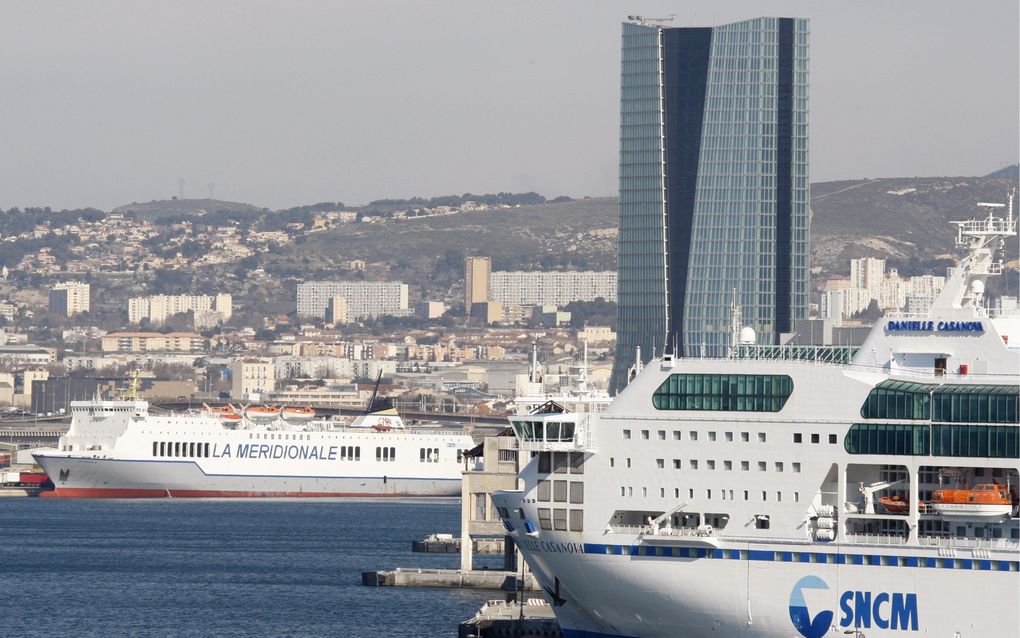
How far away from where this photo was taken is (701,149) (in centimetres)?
16988

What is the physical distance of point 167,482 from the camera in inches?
4786

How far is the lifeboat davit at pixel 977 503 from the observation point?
138 feet

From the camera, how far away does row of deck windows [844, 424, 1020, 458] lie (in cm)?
4275

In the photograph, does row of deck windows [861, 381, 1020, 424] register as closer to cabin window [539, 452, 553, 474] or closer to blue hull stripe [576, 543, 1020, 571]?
blue hull stripe [576, 543, 1020, 571]

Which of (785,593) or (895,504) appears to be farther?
(895,504)

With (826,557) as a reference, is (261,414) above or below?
below

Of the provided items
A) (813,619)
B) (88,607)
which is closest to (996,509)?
(813,619)

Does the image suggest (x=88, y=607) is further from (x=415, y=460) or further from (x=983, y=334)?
(x=415, y=460)

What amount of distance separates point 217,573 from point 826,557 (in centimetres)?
3116

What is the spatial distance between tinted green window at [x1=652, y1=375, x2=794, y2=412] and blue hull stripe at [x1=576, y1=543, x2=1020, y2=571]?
9.65 ft

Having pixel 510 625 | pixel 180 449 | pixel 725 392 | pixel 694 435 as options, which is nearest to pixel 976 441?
pixel 725 392

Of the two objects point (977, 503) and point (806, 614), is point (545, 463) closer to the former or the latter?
point (806, 614)

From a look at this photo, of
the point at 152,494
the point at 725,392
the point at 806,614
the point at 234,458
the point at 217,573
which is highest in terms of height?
the point at 725,392

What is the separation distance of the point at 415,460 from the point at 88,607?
226 ft
